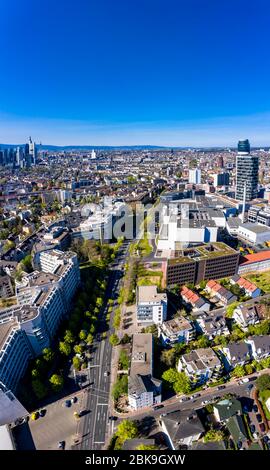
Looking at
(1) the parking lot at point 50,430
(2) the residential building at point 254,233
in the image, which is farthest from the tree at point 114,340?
(2) the residential building at point 254,233

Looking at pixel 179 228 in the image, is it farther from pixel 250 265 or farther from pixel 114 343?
pixel 114 343

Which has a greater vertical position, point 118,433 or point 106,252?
point 106,252

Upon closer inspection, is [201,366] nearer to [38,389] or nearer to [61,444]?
[61,444]

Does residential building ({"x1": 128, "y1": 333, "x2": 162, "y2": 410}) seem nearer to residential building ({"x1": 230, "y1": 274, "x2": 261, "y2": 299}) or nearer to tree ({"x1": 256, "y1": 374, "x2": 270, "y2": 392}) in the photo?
tree ({"x1": 256, "y1": 374, "x2": 270, "y2": 392})

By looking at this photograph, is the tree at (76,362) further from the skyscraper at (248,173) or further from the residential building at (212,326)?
the skyscraper at (248,173)

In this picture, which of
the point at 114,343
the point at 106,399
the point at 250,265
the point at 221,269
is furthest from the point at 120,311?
the point at 250,265

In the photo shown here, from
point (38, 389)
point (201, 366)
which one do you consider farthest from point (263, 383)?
point (38, 389)

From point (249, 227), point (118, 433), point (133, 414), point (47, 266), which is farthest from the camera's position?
point (249, 227)

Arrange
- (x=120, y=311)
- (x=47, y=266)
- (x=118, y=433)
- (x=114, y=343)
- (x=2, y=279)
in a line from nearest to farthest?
(x=118, y=433) → (x=114, y=343) → (x=120, y=311) → (x=2, y=279) → (x=47, y=266)
